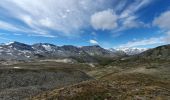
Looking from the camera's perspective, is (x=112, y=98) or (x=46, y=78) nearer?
(x=112, y=98)

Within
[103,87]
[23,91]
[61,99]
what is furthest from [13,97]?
[103,87]

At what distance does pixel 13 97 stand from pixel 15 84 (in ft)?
64.6

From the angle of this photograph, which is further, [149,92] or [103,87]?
[103,87]

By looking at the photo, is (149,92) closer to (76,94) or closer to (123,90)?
(123,90)

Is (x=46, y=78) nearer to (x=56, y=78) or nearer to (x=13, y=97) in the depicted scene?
(x=56, y=78)

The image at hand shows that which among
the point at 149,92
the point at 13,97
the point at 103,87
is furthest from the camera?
the point at 13,97

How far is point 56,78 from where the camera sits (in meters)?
78.6

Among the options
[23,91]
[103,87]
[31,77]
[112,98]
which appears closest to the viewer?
[112,98]

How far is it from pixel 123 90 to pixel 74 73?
181 feet

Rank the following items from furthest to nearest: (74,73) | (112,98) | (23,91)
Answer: (74,73), (23,91), (112,98)

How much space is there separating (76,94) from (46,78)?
4291 cm

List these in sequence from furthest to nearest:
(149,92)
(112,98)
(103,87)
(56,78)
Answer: (56,78), (103,87), (149,92), (112,98)

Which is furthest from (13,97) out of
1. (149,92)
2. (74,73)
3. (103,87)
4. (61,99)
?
(74,73)

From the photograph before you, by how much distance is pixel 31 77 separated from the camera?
238ft
